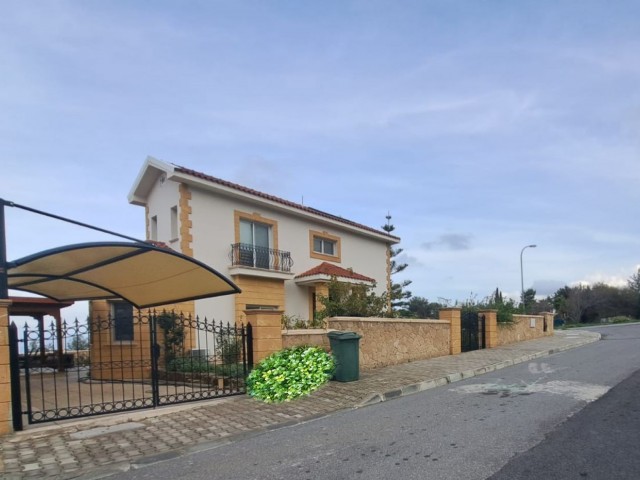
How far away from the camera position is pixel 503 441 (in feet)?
20.5

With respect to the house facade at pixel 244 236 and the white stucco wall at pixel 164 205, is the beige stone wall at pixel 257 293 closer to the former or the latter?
the house facade at pixel 244 236

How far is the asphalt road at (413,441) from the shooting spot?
551cm

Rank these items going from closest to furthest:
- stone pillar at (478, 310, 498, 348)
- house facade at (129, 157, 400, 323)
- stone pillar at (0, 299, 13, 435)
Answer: stone pillar at (0, 299, 13, 435) < house facade at (129, 157, 400, 323) < stone pillar at (478, 310, 498, 348)

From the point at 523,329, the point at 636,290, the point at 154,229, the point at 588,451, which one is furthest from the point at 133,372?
the point at 636,290

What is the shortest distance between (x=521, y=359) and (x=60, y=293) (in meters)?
13.4

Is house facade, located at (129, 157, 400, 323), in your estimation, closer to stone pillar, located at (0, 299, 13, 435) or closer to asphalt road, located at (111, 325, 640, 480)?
stone pillar, located at (0, 299, 13, 435)

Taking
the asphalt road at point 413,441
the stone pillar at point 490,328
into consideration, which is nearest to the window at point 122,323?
the asphalt road at point 413,441

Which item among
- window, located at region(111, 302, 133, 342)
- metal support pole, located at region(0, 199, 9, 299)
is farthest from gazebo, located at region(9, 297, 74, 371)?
metal support pole, located at region(0, 199, 9, 299)

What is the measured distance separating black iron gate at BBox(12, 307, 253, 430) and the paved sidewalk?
51 centimetres

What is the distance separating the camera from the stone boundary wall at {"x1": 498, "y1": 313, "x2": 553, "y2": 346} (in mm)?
20953

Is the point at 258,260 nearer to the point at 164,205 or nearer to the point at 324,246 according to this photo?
the point at 164,205

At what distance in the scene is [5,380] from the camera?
736 centimetres

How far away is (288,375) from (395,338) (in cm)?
500

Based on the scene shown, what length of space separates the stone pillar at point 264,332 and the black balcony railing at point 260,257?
8.05 metres
